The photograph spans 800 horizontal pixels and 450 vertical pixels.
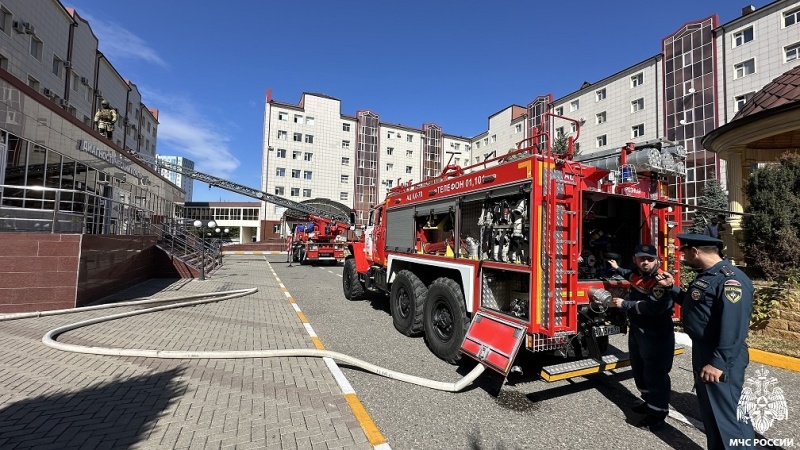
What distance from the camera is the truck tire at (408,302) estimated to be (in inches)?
236

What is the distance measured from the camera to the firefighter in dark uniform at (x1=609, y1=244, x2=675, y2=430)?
3.34 meters

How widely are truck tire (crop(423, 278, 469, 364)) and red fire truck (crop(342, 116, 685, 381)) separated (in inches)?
0.6

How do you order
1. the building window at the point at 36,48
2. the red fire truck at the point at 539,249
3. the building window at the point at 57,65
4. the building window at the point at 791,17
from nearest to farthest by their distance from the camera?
the red fire truck at the point at 539,249, the building window at the point at 36,48, the building window at the point at 57,65, the building window at the point at 791,17

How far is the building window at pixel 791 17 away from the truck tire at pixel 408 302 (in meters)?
34.3

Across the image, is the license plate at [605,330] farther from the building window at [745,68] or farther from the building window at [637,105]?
the building window at [637,105]

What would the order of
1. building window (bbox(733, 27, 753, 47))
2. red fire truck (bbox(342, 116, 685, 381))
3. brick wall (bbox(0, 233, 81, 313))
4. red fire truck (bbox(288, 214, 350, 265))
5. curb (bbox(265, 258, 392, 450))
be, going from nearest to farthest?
curb (bbox(265, 258, 392, 450))
red fire truck (bbox(342, 116, 685, 381))
brick wall (bbox(0, 233, 81, 313))
red fire truck (bbox(288, 214, 350, 265))
building window (bbox(733, 27, 753, 47))

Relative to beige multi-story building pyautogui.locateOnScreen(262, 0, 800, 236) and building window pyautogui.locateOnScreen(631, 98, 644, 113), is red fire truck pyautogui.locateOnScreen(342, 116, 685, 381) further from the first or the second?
building window pyautogui.locateOnScreen(631, 98, 644, 113)

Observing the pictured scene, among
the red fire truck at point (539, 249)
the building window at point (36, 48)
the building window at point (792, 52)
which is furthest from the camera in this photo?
the building window at point (792, 52)

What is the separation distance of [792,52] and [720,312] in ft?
111

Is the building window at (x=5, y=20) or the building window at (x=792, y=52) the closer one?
the building window at (x=5, y=20)

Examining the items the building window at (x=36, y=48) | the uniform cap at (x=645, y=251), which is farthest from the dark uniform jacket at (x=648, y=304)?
the building window at (x=36, y=48)

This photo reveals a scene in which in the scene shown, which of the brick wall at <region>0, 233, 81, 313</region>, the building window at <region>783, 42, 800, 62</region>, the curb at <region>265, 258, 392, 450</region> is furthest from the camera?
the building window at <region>783, 42, 800, 62</region>

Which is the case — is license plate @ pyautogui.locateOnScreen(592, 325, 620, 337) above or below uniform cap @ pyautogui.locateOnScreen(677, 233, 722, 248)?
below

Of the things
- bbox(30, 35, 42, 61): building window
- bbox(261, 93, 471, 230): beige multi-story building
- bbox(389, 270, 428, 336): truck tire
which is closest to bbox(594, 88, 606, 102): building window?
bbox(261, 93, 471, 230): beige multi-story building
